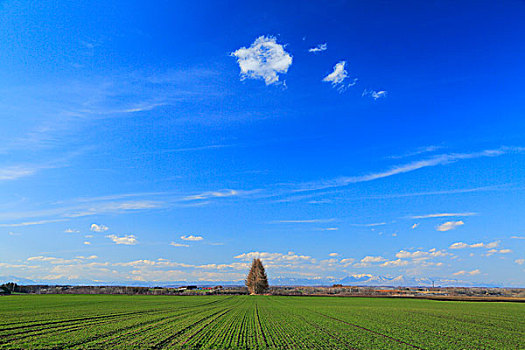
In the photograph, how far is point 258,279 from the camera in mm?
139750

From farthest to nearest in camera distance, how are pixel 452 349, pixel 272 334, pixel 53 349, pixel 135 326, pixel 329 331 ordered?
pixel 135 326, pixel 329 331, pixel 272 334, pixel 452 349, pixel 53 349

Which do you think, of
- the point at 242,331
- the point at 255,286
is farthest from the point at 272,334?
the point at 255,286

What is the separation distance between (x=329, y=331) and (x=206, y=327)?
1153 centimetres

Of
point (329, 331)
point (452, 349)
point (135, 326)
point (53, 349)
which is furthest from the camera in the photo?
A: point (135, 326)

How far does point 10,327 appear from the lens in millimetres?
30094

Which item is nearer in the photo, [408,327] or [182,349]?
[182,349]

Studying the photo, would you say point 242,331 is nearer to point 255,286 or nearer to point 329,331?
point 329,331

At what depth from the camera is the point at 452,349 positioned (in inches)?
928

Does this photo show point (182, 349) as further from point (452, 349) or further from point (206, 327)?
point (452, 349)

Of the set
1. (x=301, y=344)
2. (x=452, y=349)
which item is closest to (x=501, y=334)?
(x=452, y=349)

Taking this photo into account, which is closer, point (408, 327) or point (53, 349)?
point (53, 349)

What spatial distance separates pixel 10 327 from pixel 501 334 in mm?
43331

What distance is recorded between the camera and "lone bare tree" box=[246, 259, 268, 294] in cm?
13988

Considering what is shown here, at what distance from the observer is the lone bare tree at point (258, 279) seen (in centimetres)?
13988
